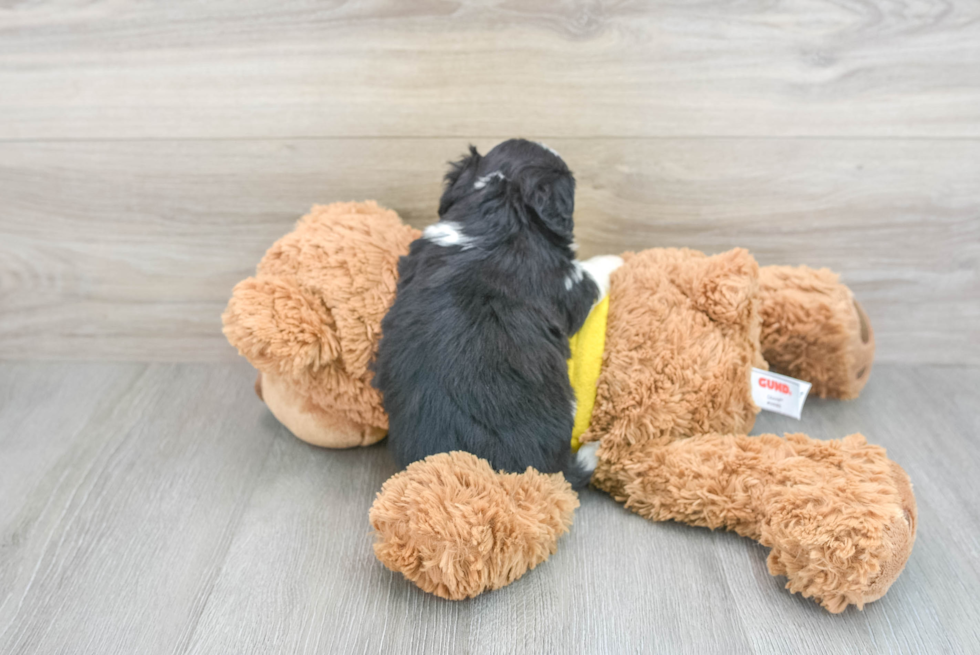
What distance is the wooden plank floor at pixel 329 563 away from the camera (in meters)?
0.74

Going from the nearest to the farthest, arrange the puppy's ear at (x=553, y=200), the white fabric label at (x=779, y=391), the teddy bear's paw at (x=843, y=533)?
the teddy bear's paw at (x=843, y=533), the puppy's ear at (x=553, y=200), the white fabric label at (x=779, y=391)

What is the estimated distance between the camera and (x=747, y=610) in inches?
29.9

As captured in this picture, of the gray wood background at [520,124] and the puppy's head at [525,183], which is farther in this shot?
the gray wood background at [520,124]

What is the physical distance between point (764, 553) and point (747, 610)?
94mm

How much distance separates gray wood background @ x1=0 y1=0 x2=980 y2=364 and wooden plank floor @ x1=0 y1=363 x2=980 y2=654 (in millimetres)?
282

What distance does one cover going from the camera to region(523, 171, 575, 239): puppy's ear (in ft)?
2.70

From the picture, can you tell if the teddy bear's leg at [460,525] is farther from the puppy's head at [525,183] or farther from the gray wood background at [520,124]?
the gray wood background at [520,124]

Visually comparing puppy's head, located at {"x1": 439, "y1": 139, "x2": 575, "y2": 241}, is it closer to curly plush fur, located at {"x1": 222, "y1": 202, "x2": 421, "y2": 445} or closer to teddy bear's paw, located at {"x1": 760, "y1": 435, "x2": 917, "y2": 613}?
curly plush fur, located at {"x1": 222, "y1": 202, "x2": 421, "y2": 445}

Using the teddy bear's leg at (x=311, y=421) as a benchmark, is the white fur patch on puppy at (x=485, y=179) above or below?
above

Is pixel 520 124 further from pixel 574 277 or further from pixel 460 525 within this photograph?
pixel 460 525

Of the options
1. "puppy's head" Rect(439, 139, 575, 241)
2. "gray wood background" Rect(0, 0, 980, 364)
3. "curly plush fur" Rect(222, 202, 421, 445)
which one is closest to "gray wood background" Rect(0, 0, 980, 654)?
"gray wood background" Rect(0, 0, 980, 364)

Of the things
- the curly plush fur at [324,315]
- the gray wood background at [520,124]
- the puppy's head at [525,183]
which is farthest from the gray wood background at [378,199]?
the puppy's head at [525,183]

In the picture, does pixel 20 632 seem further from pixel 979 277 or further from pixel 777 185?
pixel 979 277

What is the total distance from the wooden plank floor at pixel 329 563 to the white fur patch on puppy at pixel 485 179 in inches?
17.0
